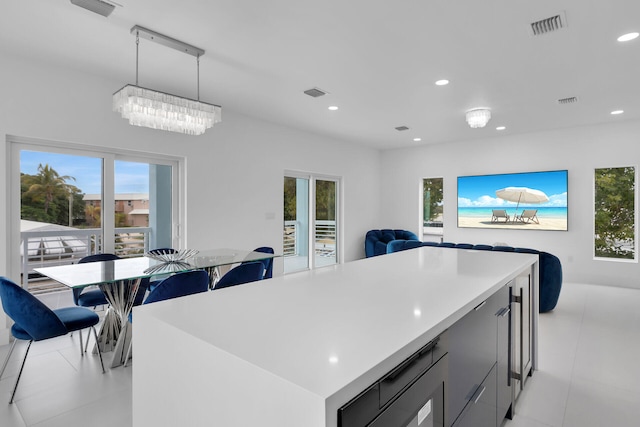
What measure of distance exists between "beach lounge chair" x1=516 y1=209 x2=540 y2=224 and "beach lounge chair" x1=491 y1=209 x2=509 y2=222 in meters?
0.20

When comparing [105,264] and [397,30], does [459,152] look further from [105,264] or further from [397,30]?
[105,264]

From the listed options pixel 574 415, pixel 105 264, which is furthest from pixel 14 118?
pixel 574 415

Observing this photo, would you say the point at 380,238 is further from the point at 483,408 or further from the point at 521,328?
the point at 483,408

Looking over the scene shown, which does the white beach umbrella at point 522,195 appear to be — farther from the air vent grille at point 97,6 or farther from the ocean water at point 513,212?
the air vent grille at point 97,6

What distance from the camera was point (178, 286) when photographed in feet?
7.75

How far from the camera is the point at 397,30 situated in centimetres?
271

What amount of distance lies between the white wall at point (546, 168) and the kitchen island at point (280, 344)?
540cm

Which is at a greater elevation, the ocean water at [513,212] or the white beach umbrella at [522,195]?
the white beach umbrella at [522,195]

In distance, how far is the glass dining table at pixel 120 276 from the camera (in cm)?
233

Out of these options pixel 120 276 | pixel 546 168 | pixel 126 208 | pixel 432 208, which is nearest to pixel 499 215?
pixel 546 168

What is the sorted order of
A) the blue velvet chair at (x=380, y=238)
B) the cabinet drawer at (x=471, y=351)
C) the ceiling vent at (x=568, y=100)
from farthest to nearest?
the blue velvet chair at (x=380, y=238) → the ceiling vent at (x=568, y=100) → the cabinet drawer at (x=471, y=351)

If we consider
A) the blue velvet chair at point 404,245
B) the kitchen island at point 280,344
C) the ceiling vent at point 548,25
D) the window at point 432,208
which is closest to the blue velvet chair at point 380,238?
the window at point 432,208

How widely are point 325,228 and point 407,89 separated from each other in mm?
3430

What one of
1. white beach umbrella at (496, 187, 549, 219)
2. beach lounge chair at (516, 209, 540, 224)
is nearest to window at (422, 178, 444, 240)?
white beach umbrella at (496, 187, 549, 219)
